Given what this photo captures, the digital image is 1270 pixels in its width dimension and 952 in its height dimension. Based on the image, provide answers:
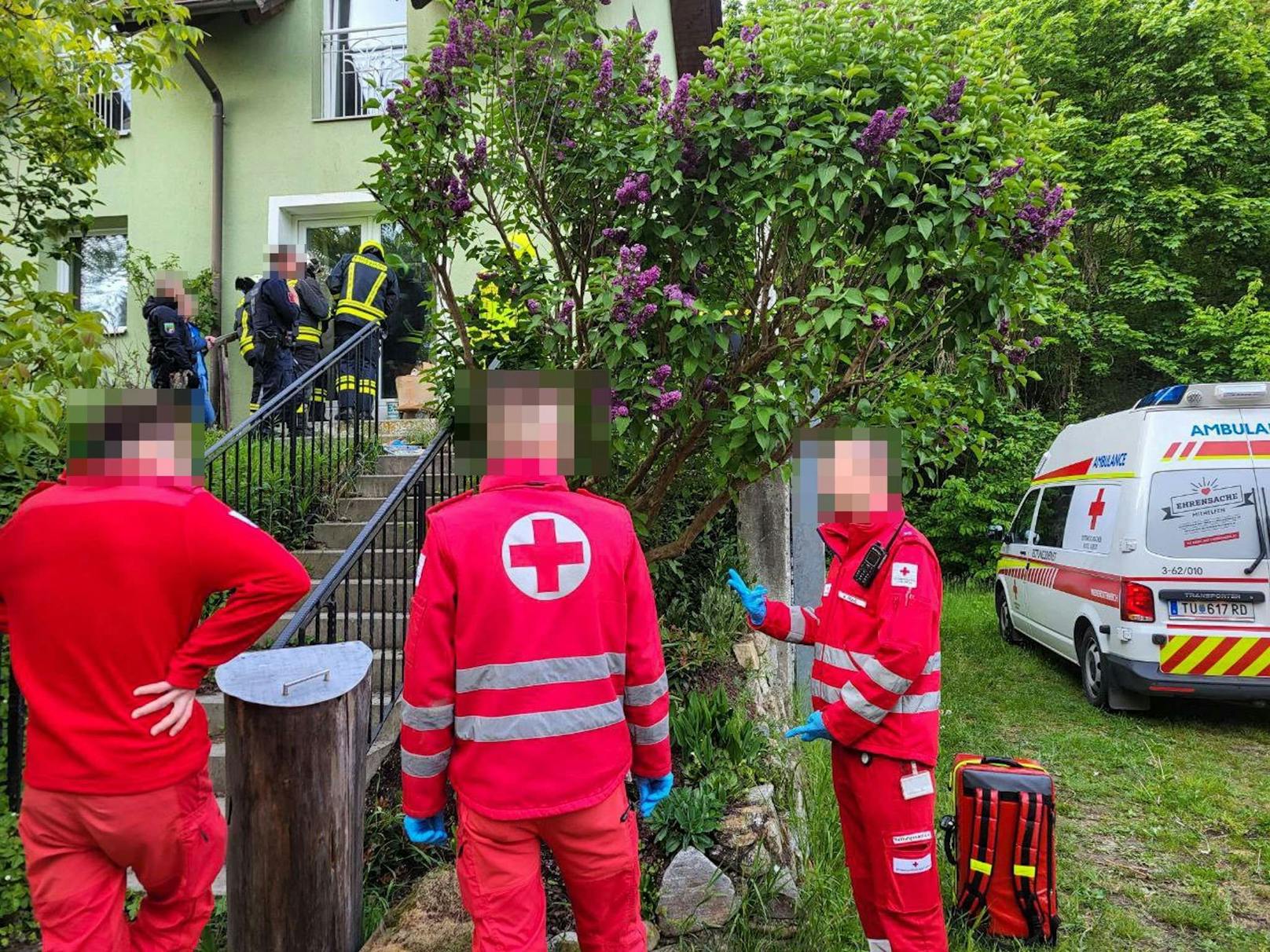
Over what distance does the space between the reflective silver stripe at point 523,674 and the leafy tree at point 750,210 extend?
1680 mm

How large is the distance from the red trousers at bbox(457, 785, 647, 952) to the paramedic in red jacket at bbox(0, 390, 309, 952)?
743 millimetres

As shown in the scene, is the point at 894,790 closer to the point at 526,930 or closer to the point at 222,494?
the point at 526,930

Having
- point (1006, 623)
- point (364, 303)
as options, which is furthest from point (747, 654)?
point (1006, 623)

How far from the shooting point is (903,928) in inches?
96.5

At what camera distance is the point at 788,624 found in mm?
2938

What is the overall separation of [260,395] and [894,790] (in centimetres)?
706

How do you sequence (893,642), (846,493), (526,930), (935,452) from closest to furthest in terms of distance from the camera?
1. (526,930)
2. (893,642)
3. (846,493)
4. (935,452)

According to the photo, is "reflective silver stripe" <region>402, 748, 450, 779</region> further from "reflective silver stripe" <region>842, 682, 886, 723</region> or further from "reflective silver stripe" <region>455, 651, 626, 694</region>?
"reflective silver stripe" <region>842, 682, 886, 723</region>

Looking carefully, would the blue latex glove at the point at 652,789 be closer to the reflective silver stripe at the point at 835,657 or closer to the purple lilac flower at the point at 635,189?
the reflective silver stripe at the point at 835,657

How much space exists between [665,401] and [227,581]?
1.89 meters

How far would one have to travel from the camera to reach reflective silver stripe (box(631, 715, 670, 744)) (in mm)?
2037

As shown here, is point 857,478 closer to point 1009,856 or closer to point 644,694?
point 644,694

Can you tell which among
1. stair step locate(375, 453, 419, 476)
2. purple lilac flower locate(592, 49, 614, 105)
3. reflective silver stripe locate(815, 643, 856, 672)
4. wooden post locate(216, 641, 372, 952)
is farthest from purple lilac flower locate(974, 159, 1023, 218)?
stair step locate(375, 453, 419, 476)

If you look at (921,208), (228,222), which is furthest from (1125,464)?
(228,222)
